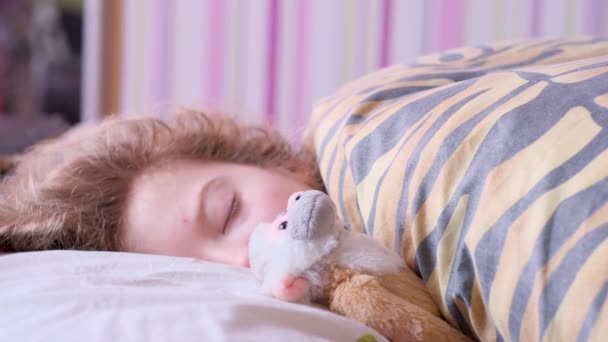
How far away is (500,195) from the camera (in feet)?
1.99

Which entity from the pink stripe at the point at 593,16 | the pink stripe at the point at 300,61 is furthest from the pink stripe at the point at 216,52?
the pink stripe at the point at 593,16

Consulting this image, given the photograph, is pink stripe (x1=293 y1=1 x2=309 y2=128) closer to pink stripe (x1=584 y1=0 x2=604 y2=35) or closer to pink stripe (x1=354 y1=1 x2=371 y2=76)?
pink stripe (x1=354 y1=1 x2=371 y2=76)

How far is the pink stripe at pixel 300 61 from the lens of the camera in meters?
2.28

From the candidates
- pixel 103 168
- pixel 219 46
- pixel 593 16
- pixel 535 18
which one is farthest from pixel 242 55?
pixel 103 168

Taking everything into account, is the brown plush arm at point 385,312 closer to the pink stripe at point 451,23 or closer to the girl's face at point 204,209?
the girl's face at point 204,209

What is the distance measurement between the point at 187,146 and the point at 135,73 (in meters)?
1.47

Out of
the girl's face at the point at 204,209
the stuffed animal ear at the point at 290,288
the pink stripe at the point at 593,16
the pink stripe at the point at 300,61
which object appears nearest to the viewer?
the stuffed animal ear at the point at 290,288

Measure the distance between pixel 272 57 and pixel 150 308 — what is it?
181cm

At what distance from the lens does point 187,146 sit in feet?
3.55

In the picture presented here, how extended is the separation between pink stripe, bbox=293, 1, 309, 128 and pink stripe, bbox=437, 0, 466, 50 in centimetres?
43

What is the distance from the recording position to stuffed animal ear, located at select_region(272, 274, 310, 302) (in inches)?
25.1

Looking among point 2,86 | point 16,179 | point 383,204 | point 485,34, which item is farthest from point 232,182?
point 2,86

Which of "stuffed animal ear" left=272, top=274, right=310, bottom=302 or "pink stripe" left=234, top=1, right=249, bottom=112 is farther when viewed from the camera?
"pink stripe" left=234, top=1, right=249, bottom=112

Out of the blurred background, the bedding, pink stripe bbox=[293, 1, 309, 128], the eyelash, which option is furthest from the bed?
pink stripe bbox=[293, 1, 309, 128]
